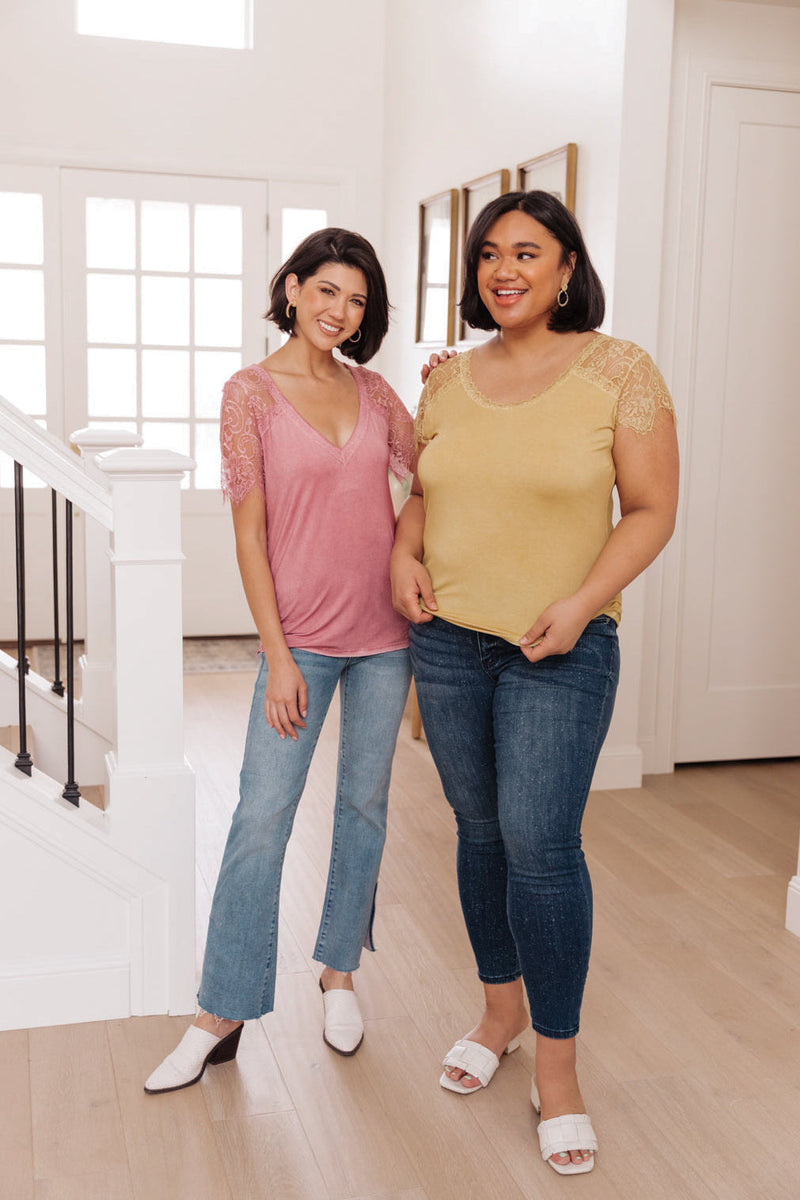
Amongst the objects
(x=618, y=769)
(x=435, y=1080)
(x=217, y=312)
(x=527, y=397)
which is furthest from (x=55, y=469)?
(x=217, y=312)

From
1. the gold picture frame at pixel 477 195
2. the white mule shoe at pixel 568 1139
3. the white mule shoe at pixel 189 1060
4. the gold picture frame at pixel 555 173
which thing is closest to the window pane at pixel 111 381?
the gold picture frame at pixel 477 195

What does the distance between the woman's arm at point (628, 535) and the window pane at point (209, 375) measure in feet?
13.6

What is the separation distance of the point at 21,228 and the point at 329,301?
3.95 metres

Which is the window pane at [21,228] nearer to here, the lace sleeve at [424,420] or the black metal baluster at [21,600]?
the black metal baluster at [21,600]

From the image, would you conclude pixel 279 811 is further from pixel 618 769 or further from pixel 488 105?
pixel 488 105

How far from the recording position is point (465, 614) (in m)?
1.78

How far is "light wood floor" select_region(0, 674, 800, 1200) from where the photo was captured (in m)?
1.76

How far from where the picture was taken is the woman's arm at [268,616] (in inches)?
73.8

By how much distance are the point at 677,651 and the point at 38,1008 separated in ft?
7.43

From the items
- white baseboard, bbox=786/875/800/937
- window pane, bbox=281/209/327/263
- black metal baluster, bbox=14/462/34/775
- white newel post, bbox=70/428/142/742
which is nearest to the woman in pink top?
black metal baluster, bbox=14/462/34/775

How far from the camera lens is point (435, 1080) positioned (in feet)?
6.64

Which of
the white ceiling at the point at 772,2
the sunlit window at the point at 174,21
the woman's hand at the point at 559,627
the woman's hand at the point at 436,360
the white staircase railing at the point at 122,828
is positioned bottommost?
the white staircase railing at the point at 122,828

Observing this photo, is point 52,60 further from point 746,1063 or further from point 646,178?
point 746,1063

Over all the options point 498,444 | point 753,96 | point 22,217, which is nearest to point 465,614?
point 498,444
